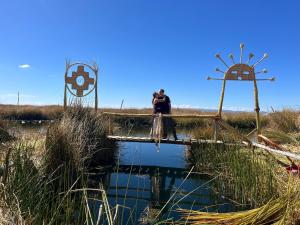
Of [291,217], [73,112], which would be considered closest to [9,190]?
[291,217]

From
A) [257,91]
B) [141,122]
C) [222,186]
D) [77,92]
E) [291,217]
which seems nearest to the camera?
[291,217]

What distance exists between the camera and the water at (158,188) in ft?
16.3

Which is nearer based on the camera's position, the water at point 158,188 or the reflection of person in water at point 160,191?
the water at point 158,188

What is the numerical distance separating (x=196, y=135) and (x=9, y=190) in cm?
685

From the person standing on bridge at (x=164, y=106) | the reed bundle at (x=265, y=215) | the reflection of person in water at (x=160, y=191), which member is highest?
the person standing on bridge at (x=164, y=106)

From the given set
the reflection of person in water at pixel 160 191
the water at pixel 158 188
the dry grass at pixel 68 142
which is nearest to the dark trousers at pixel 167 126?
the water at pixel 158 188

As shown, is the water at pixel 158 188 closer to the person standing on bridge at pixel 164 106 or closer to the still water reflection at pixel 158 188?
the still water reflection at pixel 158 188

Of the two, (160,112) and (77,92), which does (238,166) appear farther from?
(77,92)

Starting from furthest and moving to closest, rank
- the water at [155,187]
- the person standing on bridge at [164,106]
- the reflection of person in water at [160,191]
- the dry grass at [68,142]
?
1. the person standing on bridge at [164,106]
2. the reflection of person in water at [160,191]
3. the dry grass at [68,142]
4. the water at [155,187]

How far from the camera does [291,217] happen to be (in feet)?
11.0

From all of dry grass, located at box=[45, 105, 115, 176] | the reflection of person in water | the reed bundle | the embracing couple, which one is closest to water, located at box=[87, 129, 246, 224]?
the reflection of person in water

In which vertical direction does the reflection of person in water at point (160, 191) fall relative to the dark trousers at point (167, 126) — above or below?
below

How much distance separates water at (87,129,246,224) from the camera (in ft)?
16.3

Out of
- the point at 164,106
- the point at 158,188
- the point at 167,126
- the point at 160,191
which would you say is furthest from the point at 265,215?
the point at 164,106
